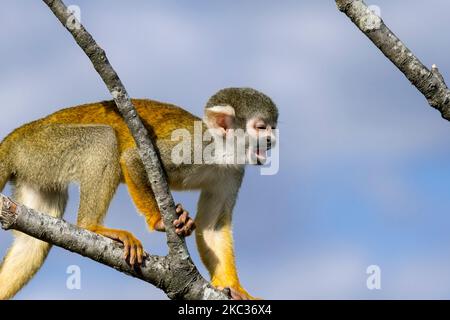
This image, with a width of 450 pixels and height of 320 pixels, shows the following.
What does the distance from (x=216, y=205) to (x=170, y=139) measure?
1.00 meters

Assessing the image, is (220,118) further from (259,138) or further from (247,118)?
(259,138)

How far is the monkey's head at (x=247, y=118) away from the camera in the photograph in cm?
744

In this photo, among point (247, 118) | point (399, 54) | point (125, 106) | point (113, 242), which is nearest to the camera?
point (399, 54)

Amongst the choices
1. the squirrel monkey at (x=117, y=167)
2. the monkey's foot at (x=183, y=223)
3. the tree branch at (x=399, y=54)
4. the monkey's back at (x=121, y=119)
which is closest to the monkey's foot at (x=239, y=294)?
the squirrel monkey at (x=117, y=167)

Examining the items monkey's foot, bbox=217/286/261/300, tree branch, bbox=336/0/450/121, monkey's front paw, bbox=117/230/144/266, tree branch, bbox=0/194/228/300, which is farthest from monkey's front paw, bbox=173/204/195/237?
tree branch, bbox=336/0/450/121

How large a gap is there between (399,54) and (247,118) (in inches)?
88.5

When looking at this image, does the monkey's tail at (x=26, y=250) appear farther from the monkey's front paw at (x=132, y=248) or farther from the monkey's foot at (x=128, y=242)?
the monkey's front paw at (x=132, y=248)

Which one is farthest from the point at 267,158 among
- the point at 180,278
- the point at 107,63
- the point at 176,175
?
→ the point at 107,63

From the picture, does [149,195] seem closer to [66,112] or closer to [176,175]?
[176,175]

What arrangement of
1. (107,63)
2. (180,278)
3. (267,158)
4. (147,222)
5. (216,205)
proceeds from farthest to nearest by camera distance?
1. (216,205)
2. (267,158)
3. (147,222)
4. (180,278)
5. (107,63)

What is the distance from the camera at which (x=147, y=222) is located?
6.94 m

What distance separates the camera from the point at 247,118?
7.52 metres

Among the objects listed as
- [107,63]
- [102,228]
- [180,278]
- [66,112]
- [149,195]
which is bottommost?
[180,278]

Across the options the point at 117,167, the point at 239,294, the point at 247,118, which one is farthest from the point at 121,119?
the point at 239,294
